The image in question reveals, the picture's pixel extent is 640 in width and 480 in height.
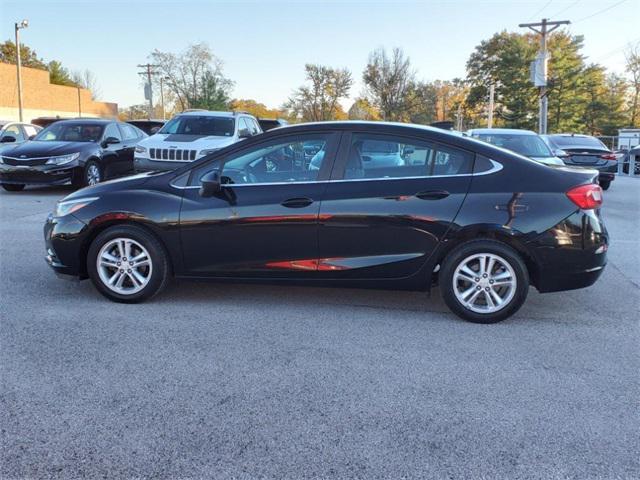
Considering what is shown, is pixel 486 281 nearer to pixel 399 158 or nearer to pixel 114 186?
pixel 399 158

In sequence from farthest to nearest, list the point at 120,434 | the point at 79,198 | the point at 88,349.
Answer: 1. the point at 79,198
2. the point at 88,349
3. the point at 120,434

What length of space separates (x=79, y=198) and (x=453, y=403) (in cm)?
362

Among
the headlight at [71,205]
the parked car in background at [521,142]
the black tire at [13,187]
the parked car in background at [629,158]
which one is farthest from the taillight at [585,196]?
the parked car in background at [629,158]

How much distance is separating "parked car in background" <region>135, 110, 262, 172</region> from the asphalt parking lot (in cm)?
645

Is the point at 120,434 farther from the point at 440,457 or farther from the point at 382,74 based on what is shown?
the point at 382,74

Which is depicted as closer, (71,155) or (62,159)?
(62,159)

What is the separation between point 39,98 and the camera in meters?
52.9

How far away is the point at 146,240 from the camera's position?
4.78m

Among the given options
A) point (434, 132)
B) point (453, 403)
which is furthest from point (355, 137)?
point (453, 403)

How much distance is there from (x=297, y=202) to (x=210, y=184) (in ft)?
2.36

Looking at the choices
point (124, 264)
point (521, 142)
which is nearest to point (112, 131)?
point (521, 142)

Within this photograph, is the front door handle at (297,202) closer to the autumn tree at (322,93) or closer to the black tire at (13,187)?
the black tire at (13,187)

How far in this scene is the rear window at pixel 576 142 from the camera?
618 inches

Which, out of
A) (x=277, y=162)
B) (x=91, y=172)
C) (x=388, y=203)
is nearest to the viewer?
(x=388, y=203)
